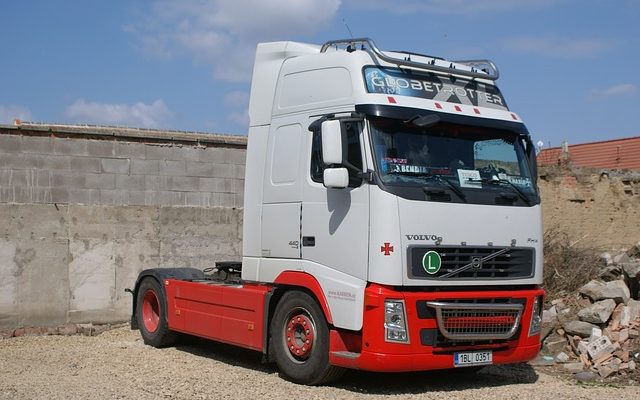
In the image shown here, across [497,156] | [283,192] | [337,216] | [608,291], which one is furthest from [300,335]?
[608,291]

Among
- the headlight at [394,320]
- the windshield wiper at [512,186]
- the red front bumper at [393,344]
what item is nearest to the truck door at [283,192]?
the red front bumper at [393,344]

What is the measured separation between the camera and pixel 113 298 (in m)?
12.4

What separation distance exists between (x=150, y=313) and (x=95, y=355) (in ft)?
4.36

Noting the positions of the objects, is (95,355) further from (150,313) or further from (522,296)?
(522,296)

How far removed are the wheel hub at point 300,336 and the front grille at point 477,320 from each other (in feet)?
4.53

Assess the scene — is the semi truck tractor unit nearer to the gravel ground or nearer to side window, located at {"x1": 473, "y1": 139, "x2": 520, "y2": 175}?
side window, located at {"x1": 473, "y1": 139, "x2": 520, "y2": 175}

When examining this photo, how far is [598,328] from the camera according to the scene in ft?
33.4

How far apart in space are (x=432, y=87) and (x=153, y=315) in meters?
5.40

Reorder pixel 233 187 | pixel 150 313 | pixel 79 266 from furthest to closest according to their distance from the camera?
pixel 233 187
pixel 79 266
pixel 150 313

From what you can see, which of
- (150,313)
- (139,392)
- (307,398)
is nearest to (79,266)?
(150,313)

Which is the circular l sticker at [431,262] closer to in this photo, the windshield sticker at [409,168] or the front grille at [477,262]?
the front grille at [477,262]

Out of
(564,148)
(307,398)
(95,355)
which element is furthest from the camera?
(564,148)

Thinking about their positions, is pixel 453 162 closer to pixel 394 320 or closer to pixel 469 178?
pixel 469 178

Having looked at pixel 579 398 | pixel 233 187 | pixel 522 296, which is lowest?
pixel 579 398
